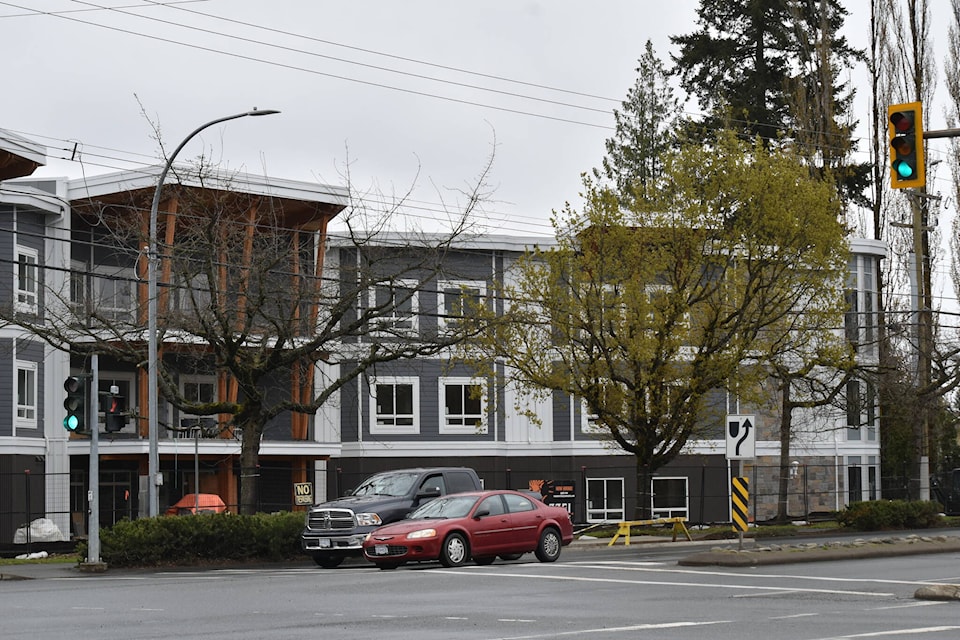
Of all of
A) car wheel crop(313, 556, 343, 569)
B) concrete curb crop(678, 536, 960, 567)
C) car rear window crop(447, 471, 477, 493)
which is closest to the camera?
concrete curb crop(678, 536, 960, 567)

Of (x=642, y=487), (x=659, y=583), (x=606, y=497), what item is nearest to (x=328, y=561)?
(x=659, y=583)

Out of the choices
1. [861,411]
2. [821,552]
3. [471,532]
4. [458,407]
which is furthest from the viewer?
[458,407]

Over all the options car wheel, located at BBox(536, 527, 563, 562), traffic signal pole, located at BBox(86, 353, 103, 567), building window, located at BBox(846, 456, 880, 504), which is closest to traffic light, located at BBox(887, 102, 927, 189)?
car wheel, located at BBox(536, 527, 563, 562)

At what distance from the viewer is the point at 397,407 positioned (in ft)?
174

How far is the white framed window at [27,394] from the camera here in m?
43.7

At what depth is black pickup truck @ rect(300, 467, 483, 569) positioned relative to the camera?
2772 cm

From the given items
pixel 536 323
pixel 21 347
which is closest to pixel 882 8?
pixel 536 323

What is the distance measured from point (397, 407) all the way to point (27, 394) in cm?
1422

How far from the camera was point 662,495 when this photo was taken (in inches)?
2184

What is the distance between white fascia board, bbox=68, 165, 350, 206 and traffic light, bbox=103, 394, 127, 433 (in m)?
12.7

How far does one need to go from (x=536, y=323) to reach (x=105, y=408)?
1296 cm

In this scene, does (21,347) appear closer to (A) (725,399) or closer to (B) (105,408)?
(B) (105,408)

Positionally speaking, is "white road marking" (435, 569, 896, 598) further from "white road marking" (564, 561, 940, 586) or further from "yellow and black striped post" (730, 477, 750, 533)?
"yellow and black striped post" (730, 477, 750, 533)

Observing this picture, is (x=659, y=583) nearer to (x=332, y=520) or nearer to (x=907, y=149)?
(x=907, y=149)
